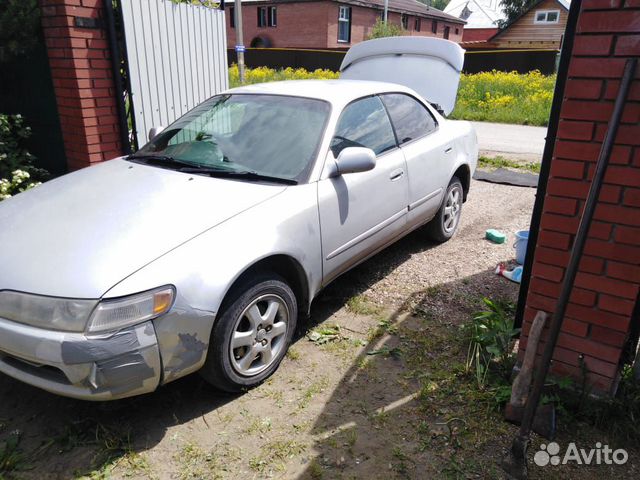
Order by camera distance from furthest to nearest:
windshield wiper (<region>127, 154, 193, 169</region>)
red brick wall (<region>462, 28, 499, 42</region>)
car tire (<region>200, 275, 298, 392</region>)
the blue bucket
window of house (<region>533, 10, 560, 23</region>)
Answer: red brick wall (<region>462, 28, 499, 42</region>) < window of house (<region>533, 10, 560, 23</region>) < the blue bucket < windshield wiper (<region>127, 154, 193, 169</region>) < car tire (<region>200, 275, 298, 392</region>)

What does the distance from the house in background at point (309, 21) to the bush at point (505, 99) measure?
719 inches

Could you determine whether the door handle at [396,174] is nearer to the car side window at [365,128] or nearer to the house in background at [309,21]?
the car side window at [365,128]

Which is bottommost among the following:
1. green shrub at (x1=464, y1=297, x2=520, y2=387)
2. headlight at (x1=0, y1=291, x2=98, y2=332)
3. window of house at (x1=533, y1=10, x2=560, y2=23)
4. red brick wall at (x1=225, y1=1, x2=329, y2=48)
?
green shrub at (x1=464, y1=297, x2=520, y2=387)

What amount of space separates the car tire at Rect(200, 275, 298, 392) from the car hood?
455 mm

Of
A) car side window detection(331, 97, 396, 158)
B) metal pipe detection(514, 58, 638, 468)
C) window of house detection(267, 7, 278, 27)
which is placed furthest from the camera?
window of house detection(267, 7, 278, 27)

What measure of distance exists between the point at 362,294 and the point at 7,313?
99.7 inches

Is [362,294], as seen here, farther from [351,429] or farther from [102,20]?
[102,20]

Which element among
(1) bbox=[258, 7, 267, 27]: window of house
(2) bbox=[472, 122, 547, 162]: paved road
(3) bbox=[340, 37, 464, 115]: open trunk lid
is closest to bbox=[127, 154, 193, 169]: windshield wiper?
(3) bbox=[340, 37, 464, 115]: open trunk lid

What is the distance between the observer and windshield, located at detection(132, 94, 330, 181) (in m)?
3.33

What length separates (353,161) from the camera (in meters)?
3.32

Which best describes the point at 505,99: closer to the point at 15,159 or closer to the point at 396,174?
the point at 396,174

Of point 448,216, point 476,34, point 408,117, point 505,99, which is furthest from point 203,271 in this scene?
point 476,34

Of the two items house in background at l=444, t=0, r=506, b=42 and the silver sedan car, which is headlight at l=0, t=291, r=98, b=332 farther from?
house in background at l=444, t=0, r=506, b=42

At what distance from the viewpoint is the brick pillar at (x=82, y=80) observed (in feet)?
16.0
